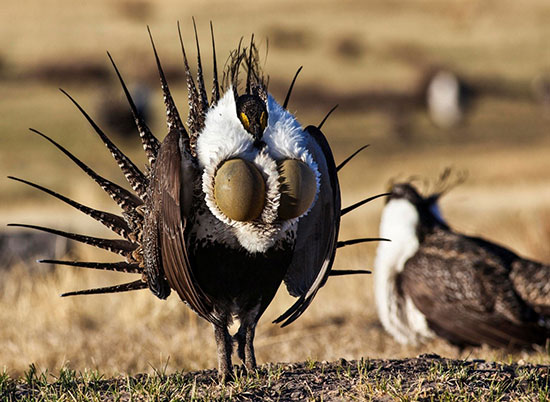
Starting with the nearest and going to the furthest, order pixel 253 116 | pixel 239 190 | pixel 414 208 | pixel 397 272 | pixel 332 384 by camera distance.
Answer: pixel 239 190 → pixel 253 116 → pixel 332 384 → pixel 397 272 → pixel 414 208

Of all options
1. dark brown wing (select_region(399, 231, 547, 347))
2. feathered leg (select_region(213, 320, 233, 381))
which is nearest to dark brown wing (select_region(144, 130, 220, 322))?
feathered leg (select_region(213, 320, 233, 381))

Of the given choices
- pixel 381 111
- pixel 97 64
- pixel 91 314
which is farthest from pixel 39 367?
pixel 97 64

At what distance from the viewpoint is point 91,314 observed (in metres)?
6.71

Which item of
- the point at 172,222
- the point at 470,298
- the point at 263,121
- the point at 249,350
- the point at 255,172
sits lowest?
the point at 470,298

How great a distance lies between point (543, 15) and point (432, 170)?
17436 mm

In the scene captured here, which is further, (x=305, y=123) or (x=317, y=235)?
(x=305, y=123)

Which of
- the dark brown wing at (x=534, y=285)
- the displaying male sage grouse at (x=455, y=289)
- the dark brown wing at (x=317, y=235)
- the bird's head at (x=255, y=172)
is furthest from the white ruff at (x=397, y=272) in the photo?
the bird's head at (x=255, y=172)

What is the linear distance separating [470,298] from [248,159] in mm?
3043

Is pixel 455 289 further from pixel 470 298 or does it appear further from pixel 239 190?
pixel 239 190

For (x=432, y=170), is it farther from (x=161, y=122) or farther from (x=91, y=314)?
(x=91, y=314)

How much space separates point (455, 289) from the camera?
230 inches

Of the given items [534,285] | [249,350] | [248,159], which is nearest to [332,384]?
[249,350]

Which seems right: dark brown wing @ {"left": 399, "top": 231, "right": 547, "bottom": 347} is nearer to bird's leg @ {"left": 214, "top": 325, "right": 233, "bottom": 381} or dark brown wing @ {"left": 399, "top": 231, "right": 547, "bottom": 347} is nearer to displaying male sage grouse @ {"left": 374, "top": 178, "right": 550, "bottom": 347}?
displaying male sage grouse @ {"left": 374, "top": 178, "right": 550, "bottom": 347}

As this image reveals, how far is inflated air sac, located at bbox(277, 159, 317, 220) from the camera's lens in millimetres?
3158
